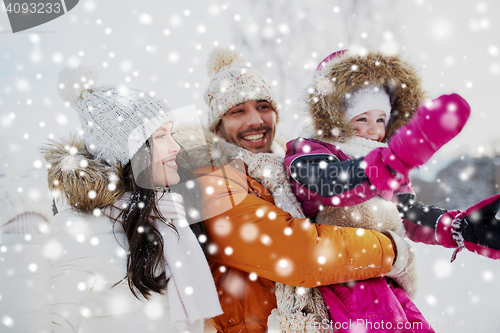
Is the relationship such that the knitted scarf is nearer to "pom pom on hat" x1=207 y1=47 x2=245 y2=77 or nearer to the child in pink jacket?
the child in pink jacket

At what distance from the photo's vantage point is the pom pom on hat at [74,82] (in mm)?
1373

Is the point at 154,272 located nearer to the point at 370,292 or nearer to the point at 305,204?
the point at 305,204

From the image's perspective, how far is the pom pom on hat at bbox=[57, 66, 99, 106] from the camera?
137 centimetres

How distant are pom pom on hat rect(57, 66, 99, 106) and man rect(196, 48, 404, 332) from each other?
704mm

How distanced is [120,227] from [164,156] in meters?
0.39

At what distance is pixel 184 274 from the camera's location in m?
1.28

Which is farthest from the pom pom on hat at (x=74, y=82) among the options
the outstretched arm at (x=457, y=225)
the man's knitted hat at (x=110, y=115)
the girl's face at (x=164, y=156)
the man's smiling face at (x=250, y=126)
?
the outstretched arm at (x=457, y=225)

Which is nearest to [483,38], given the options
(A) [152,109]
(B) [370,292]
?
(B) [370,292]

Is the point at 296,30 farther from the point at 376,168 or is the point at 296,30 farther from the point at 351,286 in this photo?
the point at 351,286

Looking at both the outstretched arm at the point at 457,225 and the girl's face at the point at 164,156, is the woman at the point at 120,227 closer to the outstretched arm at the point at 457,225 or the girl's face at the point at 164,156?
the girl's face at the point at 164,156

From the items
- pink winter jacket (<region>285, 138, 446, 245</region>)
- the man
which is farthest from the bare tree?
the man

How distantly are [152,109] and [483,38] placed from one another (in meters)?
2.94

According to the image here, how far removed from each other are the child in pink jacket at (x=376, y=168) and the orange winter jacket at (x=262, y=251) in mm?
129

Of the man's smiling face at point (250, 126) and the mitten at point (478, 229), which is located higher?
the man's smiling face at point (250, 126)
